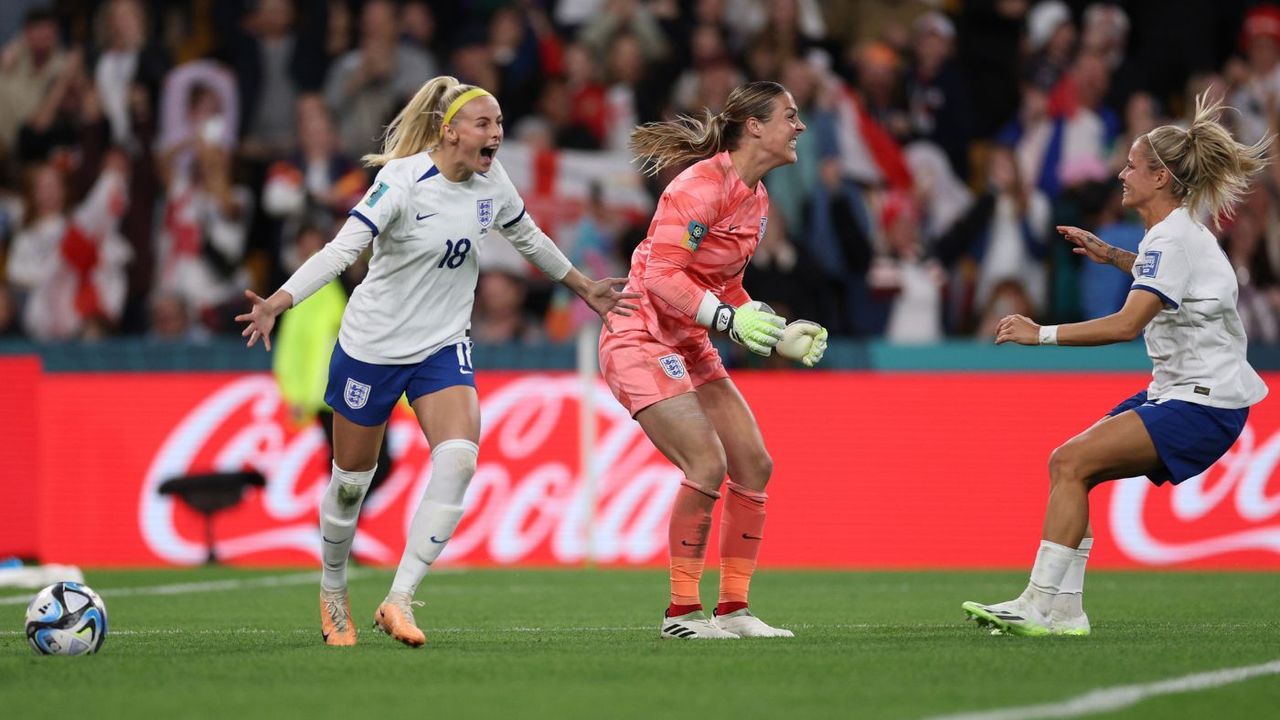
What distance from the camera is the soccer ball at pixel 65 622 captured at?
7.03 metres

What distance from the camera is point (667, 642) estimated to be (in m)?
7.52

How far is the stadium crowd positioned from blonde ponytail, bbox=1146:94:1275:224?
652 cm

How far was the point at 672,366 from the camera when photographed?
25.7ft

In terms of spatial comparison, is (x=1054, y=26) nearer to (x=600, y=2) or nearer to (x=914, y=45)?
(x=914, y=45)

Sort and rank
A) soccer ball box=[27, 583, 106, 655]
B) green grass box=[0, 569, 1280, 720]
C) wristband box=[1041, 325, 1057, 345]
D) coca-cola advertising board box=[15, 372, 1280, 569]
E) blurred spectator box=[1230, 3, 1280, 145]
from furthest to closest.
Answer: blurred spectator box=[1230, 3, 1280, 145] → coca-cola advertising board box=[15, 372, 1280, 569] → wristband box=[1041, 325, 1057, 345] → soccer ball box=[27, 583, 106, 655] → green grass box=[0, 569, 1280, 720]

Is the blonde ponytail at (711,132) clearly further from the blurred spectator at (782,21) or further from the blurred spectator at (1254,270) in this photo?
the blurred spectator at (782,21)

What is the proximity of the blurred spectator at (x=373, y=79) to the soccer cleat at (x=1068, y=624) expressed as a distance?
9794 millimetres

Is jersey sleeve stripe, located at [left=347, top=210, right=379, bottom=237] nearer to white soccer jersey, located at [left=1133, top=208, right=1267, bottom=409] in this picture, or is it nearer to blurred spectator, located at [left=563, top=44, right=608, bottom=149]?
white soccer jersey, located at [left=1133, top=208, right=1267, bottom=409]

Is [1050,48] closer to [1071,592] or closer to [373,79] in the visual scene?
[373,79]

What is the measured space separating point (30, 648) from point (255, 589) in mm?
3825

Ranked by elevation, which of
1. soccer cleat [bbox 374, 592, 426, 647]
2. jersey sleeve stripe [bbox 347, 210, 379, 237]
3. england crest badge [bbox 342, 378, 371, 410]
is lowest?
soccer cleat [bbox 374, 592, 426, 647]

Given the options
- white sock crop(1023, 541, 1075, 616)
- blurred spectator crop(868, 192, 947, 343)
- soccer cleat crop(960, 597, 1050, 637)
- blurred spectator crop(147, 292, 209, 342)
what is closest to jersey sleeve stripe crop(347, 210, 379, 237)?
soccer cleat crop(960, 597, 1050, 637)

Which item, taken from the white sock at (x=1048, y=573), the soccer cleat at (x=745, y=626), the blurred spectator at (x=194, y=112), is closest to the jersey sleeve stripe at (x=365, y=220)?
the soccer cleat at (x=745, y=626)

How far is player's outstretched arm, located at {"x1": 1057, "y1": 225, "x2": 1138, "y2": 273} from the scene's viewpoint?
311 inches
